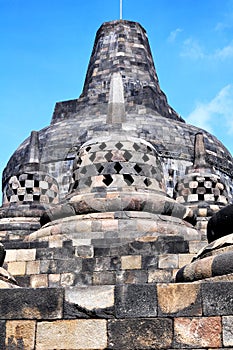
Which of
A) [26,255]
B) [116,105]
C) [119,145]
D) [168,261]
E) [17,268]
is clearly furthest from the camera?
[116,105]

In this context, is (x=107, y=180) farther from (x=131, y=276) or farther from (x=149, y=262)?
(x=131, y=276)

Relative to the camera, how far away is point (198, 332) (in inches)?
198

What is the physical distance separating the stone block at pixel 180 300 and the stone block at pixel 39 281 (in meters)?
4.10

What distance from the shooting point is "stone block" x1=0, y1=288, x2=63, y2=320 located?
520 centimetres

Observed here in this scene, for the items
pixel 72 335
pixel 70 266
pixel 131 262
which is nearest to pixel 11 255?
pixel 70 266

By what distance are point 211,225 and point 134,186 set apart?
4.77 meters

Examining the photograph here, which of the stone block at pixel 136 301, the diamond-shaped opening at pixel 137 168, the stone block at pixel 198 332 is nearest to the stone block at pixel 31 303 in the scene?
the stone block at pixel 136 301

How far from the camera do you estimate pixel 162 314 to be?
5113mm

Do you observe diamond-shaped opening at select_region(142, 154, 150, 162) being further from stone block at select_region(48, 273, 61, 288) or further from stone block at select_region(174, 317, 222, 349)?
stone block at select_region(174, 317, 222, 349)

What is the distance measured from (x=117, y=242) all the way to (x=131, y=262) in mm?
1252

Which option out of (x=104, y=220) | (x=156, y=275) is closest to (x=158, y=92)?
(x=104, y=220)

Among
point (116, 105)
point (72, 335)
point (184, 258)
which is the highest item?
point (116, 105)

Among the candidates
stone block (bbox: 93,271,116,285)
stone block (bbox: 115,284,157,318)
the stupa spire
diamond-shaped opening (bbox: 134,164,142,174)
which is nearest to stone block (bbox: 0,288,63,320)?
stone block (bbox: 115,284,157,318)

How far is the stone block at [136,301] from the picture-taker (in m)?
5.13
